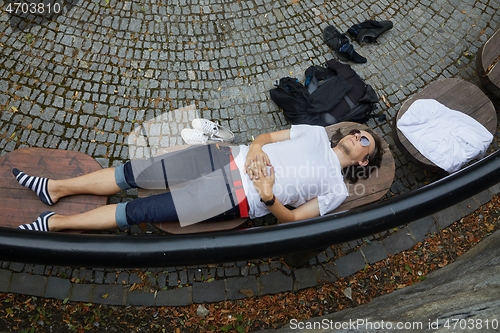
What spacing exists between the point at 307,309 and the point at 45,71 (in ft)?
13.0

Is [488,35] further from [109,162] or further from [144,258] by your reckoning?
[144,258]

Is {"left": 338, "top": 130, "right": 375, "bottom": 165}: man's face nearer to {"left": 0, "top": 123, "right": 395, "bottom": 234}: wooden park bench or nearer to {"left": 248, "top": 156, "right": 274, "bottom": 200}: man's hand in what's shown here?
{"left": 0, "top": 123, "right": 395, "bottom": 234}: wooden park bench

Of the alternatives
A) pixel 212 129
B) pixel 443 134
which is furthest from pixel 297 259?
pixel 443 134

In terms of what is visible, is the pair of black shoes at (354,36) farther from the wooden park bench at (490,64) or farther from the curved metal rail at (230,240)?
the curved metal rail at (230,240)

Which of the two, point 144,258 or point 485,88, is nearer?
point 144,258

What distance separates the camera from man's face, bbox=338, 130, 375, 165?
3.99m

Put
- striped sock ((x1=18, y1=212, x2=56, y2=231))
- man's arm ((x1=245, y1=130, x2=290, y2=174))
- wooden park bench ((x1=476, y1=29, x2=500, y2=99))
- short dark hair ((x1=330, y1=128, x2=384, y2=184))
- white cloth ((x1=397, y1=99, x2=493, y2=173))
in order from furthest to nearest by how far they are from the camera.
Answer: wooden park bench ((x1=476, y1=29, x2=500, y2=99))
white cloth ((x1=397, y1=99, x2=493, y2=173))
short dark hair ((x1=330, y1=128, x2=384, y2=184))
man's arm ((x1=245, y1=130, x2=290, y2=174))
striped sock ((x1=18, y1=212, x2=56, y2=231))

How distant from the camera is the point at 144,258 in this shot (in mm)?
2195

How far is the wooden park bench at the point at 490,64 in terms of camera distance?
16.3 ft

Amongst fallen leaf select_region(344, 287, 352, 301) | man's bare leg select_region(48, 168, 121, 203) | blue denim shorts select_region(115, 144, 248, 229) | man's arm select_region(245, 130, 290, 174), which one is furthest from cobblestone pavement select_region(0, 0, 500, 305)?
man's arm select_region(245, 130, 290, 174)

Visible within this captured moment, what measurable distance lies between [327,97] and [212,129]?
137cm

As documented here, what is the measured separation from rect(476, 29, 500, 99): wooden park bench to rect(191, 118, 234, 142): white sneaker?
3.12 metres

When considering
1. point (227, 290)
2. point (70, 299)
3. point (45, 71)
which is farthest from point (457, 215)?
point (45, 71)

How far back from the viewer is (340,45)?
5305 mm
